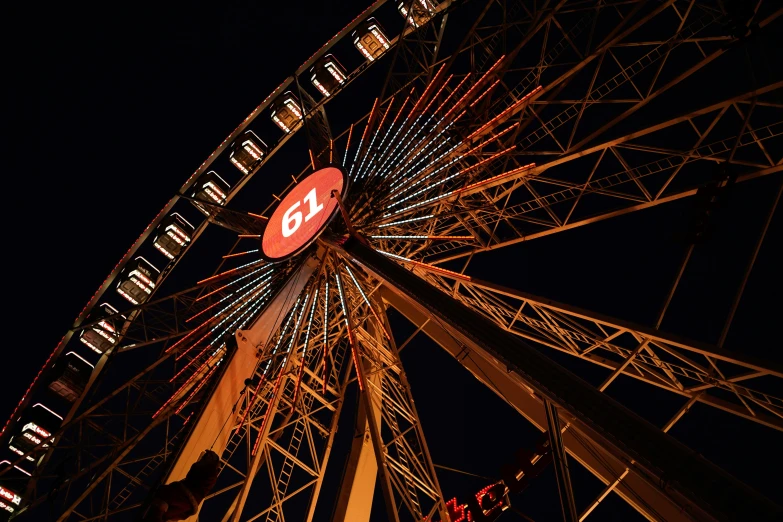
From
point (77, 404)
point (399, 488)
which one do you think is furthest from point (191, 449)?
point (77, 404)

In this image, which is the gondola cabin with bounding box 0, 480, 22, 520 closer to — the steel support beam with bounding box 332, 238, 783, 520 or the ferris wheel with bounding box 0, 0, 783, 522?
the ferris wheel with bounding box 0, 0, 783, 522

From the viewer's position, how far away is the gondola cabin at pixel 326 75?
1497 cm

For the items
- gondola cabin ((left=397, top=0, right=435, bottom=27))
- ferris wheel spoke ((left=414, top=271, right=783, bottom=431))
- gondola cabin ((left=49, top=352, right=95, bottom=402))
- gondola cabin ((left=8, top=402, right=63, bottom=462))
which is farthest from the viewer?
gondola cabin ((left=49, top=352, right=95, bottom=402))

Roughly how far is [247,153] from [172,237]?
279cm

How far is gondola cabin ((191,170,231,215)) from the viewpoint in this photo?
15117 mm

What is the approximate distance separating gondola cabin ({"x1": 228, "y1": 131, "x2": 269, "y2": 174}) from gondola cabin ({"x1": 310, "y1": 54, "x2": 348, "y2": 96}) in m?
2.08

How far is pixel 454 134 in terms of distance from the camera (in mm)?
11586

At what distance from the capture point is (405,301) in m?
12.0

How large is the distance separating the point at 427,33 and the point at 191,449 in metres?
10.2

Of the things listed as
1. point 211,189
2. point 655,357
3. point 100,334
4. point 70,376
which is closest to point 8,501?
point 70,376

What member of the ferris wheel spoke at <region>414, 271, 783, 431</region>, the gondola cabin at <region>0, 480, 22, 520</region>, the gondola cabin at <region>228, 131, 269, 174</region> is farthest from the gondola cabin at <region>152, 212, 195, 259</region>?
the ferris wheel spoke at <region>414, 271, 783, 431</region>

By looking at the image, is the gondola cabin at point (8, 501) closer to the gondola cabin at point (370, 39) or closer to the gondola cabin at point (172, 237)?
the gondola cabin at point (172, 237)

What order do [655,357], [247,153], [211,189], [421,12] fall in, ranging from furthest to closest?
[247,153] → [211,189] → [421,12] → [655,357]

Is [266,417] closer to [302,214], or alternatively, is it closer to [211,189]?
[302,214]
